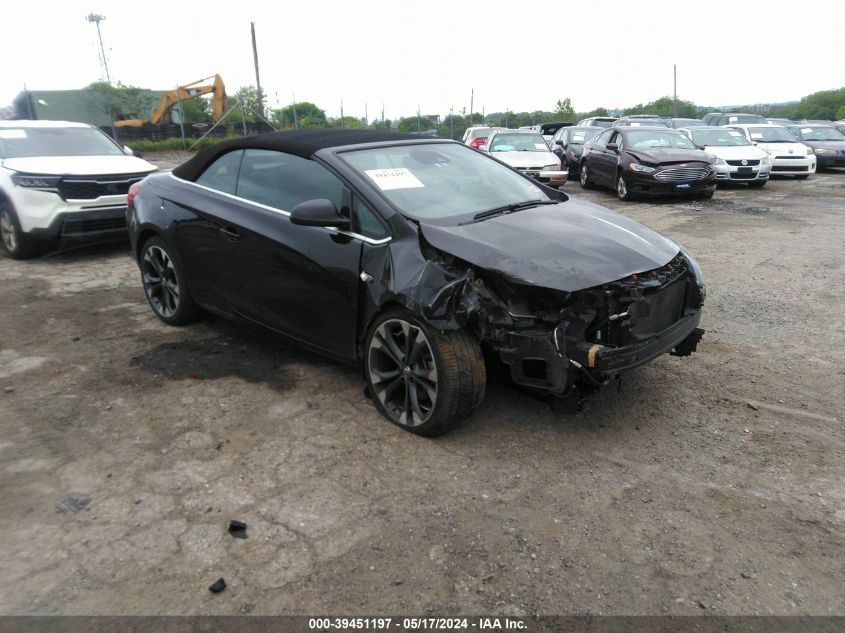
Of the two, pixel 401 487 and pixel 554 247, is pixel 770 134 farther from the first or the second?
pixel 401 487

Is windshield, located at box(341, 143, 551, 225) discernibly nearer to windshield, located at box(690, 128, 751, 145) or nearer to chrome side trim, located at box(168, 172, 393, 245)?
chrome side trim, located at box(168, 172, 393, 245)

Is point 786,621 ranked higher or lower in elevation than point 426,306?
lower

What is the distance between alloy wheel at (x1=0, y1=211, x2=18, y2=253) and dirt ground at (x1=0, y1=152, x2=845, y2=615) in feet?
11.1

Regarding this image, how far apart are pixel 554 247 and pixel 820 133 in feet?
70.2

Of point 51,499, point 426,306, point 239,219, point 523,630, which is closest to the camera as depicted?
point 523,630

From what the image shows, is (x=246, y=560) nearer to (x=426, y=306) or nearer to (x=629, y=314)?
(x=426, y=306)

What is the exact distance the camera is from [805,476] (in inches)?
124

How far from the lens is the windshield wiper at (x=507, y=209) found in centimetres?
381

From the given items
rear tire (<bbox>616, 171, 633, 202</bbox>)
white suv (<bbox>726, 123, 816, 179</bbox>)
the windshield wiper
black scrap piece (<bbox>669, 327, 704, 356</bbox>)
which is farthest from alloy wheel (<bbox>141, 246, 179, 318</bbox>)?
white suv (<bbox>726, 123, 816, 179</bbox>)

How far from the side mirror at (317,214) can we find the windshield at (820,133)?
69.7ft

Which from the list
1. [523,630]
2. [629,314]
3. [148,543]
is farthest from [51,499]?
[629,314]

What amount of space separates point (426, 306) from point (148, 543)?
5.45 ft

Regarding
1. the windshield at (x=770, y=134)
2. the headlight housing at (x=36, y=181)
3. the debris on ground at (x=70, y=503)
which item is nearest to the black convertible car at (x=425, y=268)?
the debris on ground at (x=70, y=503)

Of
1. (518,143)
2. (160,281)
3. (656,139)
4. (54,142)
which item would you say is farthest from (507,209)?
(518,143)
